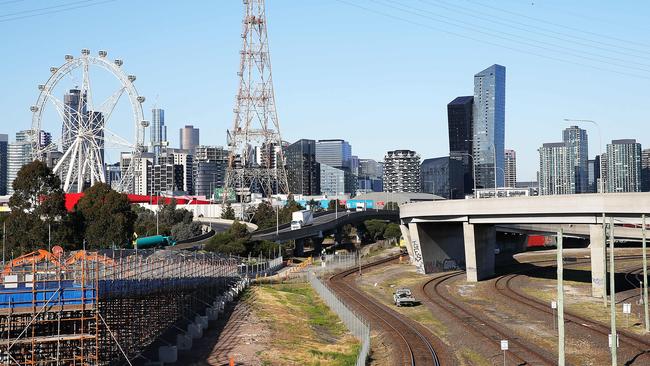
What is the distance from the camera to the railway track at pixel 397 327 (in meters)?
42.3

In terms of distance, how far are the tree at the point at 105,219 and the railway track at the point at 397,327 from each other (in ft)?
99.7

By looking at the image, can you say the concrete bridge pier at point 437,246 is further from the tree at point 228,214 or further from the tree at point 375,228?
the tree at point 228,214

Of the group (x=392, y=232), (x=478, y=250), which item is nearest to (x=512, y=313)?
(x=478, y=250)

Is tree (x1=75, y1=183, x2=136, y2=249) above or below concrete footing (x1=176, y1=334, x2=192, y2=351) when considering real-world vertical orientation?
above

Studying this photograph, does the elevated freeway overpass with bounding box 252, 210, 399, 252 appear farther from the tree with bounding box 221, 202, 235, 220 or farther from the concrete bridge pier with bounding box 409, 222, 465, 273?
the tree with bounding box 221, 202, 235, 220

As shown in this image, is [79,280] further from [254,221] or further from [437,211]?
[254,221]

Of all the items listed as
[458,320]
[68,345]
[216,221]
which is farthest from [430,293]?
[216,221]

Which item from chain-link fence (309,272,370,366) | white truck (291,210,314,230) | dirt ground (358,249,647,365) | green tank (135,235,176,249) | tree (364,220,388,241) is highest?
white truck (291,210,314,230)

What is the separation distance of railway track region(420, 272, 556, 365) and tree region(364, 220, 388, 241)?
77.4 meters

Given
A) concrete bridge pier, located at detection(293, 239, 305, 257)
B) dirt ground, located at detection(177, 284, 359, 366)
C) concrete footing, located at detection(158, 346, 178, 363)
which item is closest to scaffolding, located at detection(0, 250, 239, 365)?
concrete footing, located at detection(158, 346, 178, 363)

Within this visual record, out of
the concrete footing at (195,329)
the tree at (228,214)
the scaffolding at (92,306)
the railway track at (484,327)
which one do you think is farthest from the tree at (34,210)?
the tree at (228,214)

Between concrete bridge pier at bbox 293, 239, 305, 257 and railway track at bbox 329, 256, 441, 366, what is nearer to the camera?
railway track at bbox 329, 256, 441, 366

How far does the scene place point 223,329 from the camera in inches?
2108

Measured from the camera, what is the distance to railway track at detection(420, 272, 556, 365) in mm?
41375
